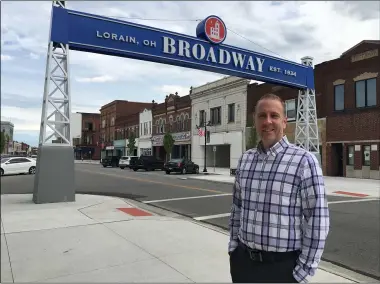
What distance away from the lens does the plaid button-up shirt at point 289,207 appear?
8.11 feet

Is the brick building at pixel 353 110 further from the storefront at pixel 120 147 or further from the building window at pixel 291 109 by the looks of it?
the storefront at pixel 120 147

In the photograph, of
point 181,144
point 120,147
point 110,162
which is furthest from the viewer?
point 120,147

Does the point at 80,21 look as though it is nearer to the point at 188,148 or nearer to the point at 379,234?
the point at 379,234

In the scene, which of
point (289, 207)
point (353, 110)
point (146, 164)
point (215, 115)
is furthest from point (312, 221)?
point (215, 115)

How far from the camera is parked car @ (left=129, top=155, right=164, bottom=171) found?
37.5m

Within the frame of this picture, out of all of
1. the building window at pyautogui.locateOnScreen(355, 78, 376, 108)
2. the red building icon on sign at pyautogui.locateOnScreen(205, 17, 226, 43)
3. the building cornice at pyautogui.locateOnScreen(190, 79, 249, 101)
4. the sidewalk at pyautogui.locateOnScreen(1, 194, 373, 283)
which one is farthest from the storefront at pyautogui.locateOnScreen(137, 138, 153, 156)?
the sidewalk at pyautogui.locateOnScreen(1, 194, 373, 283)

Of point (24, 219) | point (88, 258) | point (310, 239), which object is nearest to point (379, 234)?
point (88, 258)

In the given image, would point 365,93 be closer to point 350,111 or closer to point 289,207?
→ point 350,111

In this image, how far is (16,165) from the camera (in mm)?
28109

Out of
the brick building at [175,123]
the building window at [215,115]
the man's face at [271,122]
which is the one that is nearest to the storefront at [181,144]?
the brick building at [175,123]

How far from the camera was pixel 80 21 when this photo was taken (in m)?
12.8

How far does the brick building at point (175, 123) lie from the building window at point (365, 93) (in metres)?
22.9

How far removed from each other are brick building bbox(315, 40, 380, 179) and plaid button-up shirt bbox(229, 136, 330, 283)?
23982 mm

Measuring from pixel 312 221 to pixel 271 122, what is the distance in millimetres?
708
